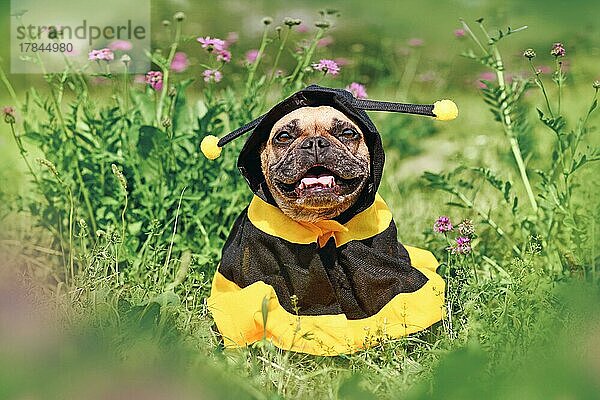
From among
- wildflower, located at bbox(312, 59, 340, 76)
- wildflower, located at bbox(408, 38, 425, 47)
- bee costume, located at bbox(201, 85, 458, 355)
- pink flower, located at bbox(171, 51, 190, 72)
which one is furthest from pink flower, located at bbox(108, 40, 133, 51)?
wildflower, located at bbox(408, 38, 425, 47)

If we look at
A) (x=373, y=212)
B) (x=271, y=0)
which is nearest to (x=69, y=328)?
(x=373, y=212)

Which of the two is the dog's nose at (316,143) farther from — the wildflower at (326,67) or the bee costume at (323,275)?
the wildflower at (326,67)

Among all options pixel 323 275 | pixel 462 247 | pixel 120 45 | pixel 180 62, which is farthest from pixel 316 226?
pixel 180 62

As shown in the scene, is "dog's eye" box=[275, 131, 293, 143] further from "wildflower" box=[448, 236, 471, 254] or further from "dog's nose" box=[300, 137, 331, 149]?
"wildflower" box=[448, 236, 471, 254]

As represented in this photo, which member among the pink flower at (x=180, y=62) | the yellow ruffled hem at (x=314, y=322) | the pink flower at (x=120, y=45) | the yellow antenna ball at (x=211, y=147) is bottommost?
the pink flower at (x=180, y=62)

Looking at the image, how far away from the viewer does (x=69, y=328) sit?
488mm

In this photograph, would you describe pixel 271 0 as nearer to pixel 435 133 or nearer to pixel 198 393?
pixel 435 133

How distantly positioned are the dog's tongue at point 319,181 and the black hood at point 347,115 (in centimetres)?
11

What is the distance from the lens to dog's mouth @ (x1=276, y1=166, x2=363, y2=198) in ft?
5.80

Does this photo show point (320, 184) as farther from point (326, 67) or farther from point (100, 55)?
point (100, 55)

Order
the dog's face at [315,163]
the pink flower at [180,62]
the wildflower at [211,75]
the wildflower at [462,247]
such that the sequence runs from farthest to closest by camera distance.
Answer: the pink flower at [180,62]
the wildflower at [211,75]
the wildflower at [462,247]
the dog's face at [315,163]

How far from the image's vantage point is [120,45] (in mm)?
2799

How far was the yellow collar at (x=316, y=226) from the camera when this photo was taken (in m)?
1.86

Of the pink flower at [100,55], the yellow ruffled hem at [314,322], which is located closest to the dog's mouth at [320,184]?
the yellow ruffled hem at [314,322]
